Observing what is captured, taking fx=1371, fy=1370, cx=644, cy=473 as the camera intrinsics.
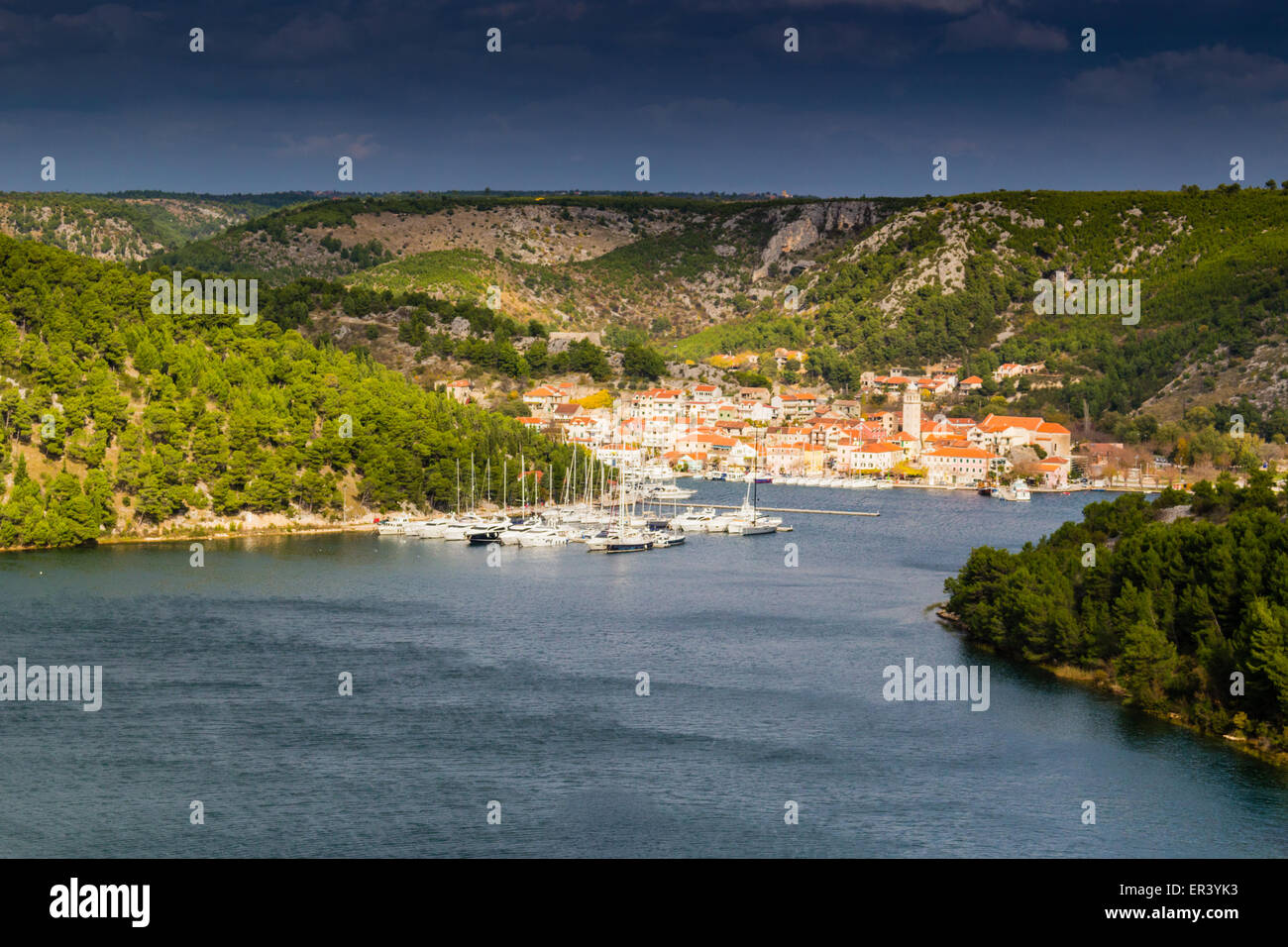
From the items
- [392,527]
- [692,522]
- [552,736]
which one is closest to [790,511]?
[692,522]

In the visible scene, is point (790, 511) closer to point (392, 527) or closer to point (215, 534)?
point (392, 527)

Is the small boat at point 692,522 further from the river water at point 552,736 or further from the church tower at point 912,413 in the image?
the church tower at point 912,413

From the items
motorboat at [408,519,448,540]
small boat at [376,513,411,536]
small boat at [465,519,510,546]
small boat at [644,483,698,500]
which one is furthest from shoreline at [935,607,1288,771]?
small boat at [644,483,698,500]

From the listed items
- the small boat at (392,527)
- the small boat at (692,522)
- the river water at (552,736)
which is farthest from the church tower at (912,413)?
the river water at (552,736)

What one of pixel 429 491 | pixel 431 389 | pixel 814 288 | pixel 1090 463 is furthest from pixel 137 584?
pixel 814 288

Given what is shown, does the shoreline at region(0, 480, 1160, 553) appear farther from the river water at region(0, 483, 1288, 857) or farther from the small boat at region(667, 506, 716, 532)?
the small boat at region(667, 506, 716, 532)
